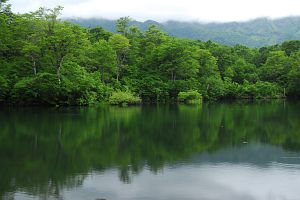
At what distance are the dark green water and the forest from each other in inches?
741

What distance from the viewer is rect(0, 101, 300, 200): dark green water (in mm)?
10422

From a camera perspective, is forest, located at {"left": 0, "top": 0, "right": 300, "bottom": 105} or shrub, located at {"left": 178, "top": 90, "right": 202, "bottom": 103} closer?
forest, located at {"left": 0, "top": 0, "right": 300, "bottom": 105}

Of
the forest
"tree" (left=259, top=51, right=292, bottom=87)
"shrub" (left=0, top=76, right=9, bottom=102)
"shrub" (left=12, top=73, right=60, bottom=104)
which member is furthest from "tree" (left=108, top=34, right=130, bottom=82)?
"tree" (left=259, top=51, right=292, bottom=87)

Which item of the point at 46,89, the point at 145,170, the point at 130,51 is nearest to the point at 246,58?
the point at 130,51

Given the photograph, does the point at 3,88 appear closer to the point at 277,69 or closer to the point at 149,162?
the point at 149,162

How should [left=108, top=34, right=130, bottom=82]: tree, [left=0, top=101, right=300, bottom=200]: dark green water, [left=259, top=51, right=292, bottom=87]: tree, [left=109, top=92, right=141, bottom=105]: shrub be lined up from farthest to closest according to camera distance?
1. [left=259, top=51, right=292, bottom=87]: tree
2. [left=108, top=34, right=130, bottom=82]: tree
3. [left=109, top=92, right=141, bottom=105]: shrub
4. [left=0, top=101, right=300, bottom=200]: dark green water

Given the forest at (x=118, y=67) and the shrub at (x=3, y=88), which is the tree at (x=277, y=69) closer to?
the forest at (x=118, y=67)

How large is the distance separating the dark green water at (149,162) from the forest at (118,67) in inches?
741

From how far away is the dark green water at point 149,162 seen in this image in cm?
1042

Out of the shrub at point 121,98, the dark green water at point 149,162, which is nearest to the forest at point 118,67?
the shrub at point 121,98

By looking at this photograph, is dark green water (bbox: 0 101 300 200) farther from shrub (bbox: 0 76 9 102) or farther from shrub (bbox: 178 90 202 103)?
shrub (bbox: 178 90 202 103)

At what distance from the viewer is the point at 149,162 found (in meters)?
Result: 14.0

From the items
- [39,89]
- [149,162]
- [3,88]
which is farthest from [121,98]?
[149,162]

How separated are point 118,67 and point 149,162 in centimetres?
4378
